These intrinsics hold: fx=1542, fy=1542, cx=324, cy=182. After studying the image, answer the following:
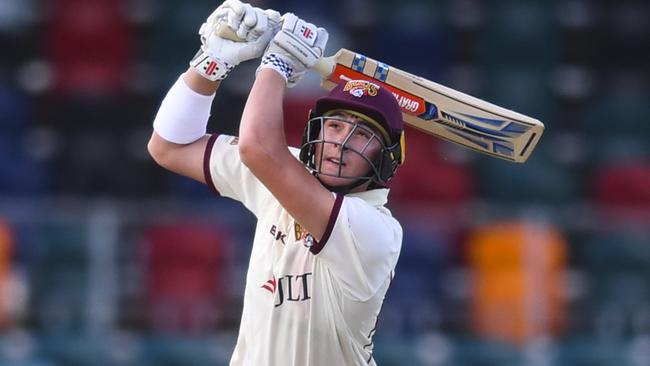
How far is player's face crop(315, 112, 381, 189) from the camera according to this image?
348cm

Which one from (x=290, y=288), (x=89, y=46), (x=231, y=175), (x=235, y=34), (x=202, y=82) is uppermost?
(x=89, y=46)

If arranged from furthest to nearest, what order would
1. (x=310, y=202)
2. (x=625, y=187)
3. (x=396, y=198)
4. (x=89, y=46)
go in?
Result: (x=89, y=46), (x=625, y=187), (x=396, y=198), (x=310, y=202)

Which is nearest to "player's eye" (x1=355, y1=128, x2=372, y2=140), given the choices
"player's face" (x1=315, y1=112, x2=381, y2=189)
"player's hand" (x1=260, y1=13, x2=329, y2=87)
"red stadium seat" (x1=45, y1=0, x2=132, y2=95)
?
"player's face" (x1=315, y1=112, x2=381, y2=189)

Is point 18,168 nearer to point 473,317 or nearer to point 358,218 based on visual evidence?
point 473,317

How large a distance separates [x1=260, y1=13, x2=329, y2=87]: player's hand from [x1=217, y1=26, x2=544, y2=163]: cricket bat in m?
0.28

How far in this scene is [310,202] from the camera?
3.37 metres

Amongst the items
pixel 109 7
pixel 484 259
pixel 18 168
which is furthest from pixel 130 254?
pixel 109 7

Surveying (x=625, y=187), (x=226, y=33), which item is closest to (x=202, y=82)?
(x=226, y=33)

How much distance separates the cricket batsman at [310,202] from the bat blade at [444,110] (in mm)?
291

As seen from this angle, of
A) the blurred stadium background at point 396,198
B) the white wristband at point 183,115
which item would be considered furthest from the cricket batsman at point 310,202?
the blurred stadium background at point 396,198

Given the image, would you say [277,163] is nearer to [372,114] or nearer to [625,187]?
[372,114]

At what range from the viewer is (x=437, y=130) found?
396cm

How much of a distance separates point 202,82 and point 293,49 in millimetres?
315

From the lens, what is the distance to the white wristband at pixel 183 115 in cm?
375
